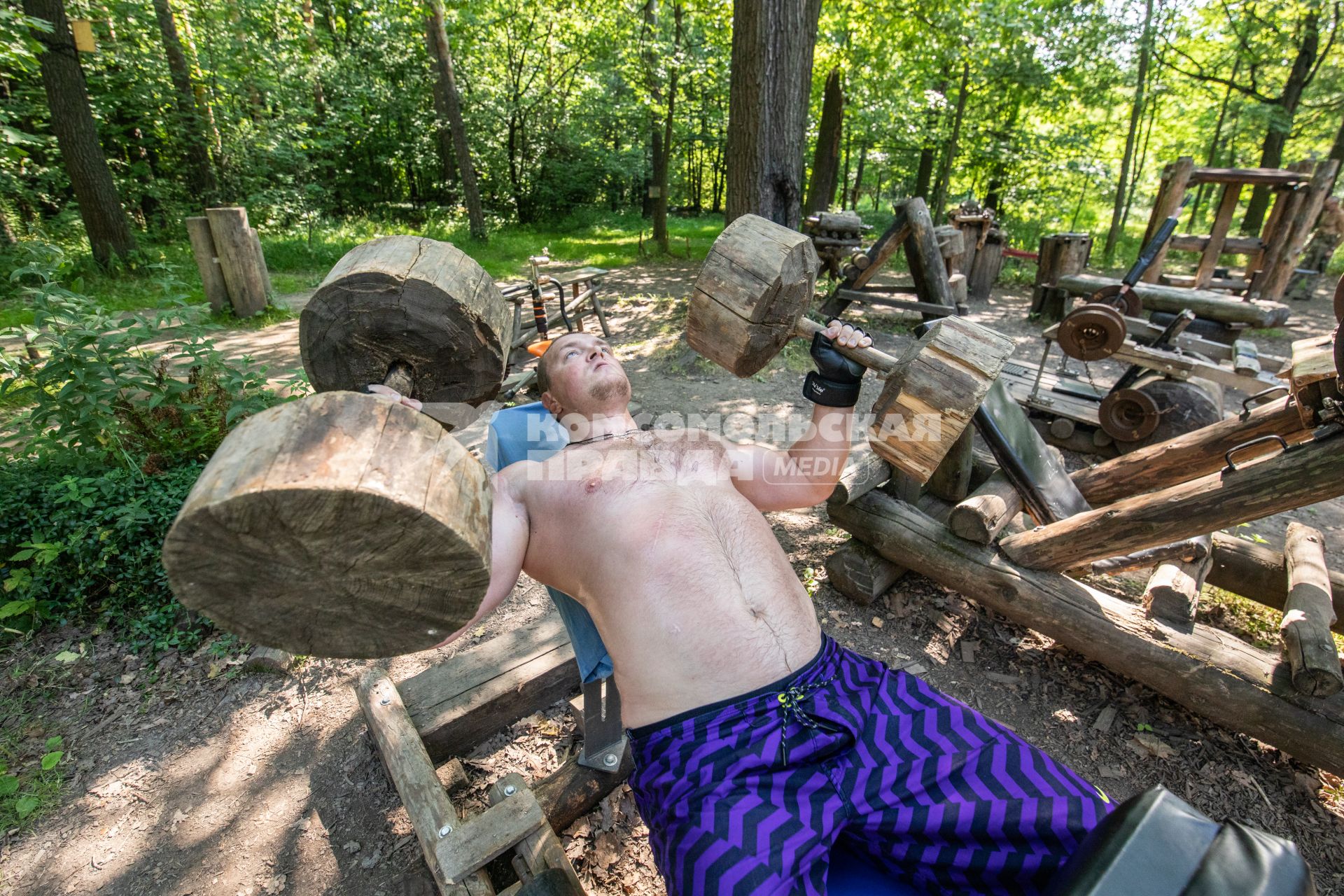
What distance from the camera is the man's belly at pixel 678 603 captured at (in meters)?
1.67

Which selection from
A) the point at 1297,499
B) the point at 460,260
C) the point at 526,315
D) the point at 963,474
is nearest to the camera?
the point at 460,260

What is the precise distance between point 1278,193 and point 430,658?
12.6 metres

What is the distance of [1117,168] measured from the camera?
2242 centimetres

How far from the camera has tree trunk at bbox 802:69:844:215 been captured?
11.9 meters

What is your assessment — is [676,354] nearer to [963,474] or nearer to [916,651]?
[963,474]

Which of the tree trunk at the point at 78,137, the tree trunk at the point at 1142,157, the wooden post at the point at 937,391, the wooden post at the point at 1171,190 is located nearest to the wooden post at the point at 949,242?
the wooden post at the point at 1171,190

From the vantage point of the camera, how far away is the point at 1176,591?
99.7 inches

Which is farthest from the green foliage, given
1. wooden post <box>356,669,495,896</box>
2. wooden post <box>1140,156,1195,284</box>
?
wooden post <box>1140,156,1195,284</box>

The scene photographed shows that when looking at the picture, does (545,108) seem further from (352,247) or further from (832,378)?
(832,378)

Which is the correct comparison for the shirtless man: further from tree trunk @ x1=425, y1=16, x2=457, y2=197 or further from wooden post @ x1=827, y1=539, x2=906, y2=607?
tree trunk @ x1=425, y1=16, x2=457, y2=197

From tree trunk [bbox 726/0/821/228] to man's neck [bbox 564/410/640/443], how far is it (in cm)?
445

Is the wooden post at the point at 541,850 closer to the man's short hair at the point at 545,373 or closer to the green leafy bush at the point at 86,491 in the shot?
the man's short hair at the point at 545,373

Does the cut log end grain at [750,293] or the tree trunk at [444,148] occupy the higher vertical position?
the tree trunk at [444,148]

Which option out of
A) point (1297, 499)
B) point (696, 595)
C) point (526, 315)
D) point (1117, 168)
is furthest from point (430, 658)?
point (1117, 168)
